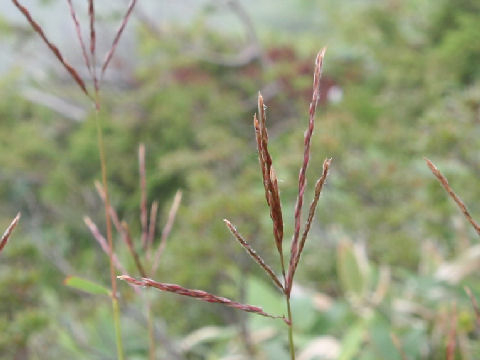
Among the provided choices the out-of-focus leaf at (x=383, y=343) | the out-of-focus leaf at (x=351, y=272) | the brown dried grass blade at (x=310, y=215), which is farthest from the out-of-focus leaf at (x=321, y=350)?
the brown dried grass blade at (x=310, y=215)

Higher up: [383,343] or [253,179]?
[253,179]

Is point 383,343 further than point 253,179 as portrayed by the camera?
No

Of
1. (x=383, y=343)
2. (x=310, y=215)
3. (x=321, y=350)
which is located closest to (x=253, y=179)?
(x=321, y=350)

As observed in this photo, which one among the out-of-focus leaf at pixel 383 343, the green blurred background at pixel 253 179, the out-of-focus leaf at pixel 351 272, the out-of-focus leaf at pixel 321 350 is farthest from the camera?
the out-of-focus leaf at pixel 351 272

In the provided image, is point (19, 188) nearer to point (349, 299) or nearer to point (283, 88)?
point (283, 88)

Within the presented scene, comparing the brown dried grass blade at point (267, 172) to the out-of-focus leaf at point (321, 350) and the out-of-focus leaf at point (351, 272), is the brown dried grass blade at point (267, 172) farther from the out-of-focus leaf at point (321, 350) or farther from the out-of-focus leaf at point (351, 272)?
the out-of-focus leaf at point (351, 272)

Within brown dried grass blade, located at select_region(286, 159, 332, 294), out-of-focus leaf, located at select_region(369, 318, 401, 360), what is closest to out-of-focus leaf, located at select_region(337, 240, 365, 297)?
out-of-focus leaf, located at select_region(369, 318, 401, 360)

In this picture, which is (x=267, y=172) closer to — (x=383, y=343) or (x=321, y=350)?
(x=383, y=343)
